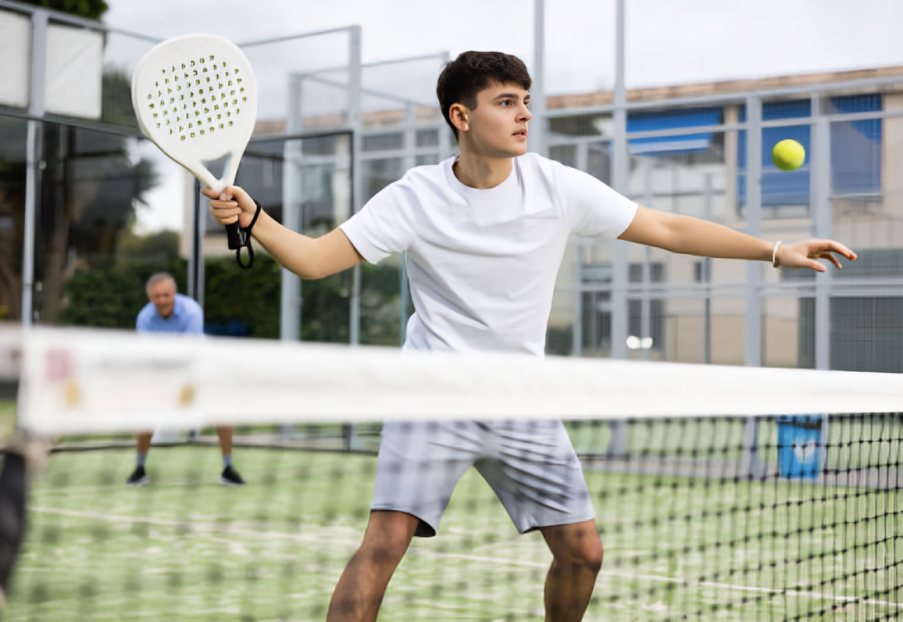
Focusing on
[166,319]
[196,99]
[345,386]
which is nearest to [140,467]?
[166,319]

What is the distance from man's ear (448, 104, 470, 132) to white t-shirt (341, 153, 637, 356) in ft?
0.38

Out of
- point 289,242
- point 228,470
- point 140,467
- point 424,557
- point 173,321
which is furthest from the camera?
point 228,470

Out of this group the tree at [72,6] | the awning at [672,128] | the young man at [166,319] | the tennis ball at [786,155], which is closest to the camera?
the young man at [166,319]

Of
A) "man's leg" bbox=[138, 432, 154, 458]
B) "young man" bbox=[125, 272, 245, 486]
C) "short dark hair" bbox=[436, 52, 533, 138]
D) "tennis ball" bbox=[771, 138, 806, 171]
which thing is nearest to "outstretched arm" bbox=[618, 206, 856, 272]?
"short dark hair" bbox=[436, 52, 533, 138]

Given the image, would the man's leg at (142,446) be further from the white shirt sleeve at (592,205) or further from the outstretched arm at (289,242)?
the white shirt sleeve at (592,205)

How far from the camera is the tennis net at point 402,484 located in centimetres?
173

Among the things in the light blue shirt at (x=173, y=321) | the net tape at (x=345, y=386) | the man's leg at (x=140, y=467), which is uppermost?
the light blue shirt at (x=173, y=321)

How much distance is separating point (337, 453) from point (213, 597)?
254 inches

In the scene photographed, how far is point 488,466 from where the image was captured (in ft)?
8.87

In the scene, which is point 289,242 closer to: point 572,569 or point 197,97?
point 197,97

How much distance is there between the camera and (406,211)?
2736mm

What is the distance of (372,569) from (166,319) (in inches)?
213

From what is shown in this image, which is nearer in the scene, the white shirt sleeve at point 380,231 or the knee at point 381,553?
the knee at point 381,553

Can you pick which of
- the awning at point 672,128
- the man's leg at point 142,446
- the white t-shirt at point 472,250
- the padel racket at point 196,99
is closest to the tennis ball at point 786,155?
the awning at point 672,128
